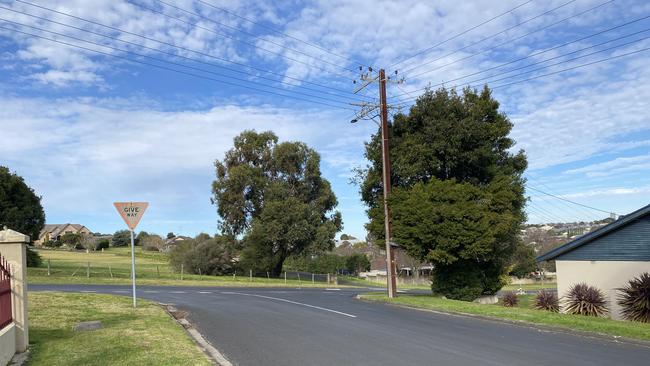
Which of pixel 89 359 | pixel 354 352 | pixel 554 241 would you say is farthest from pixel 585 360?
pixel 554 241

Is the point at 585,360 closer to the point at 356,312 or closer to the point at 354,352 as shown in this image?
the point at 354,352

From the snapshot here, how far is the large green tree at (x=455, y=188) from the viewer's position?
24406 mm

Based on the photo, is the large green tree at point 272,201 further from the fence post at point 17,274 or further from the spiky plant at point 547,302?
the fence post at point 17,274

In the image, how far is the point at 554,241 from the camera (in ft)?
312

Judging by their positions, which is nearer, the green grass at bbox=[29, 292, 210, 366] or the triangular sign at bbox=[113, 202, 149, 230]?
the green grass at bbox=[29, 292, 210, 366]

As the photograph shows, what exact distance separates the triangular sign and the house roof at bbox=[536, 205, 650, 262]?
17.2 meters

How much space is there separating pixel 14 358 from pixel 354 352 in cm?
583

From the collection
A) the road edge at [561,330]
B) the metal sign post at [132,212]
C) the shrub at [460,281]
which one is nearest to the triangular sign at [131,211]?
the metal sign post at [132,212]

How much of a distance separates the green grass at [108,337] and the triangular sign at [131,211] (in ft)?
8.76

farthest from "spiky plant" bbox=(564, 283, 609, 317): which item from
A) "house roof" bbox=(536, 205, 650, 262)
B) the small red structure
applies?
the small red structure

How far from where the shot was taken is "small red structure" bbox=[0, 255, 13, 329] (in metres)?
8.52

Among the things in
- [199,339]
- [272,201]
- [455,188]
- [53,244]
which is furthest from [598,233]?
[53,244]

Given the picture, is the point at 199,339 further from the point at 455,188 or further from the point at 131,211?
the point at 455,188

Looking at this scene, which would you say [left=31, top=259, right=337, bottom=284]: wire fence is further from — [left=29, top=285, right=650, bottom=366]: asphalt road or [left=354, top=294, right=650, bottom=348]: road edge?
[left=354, top=294, right=650, bottom=348]: road edge
